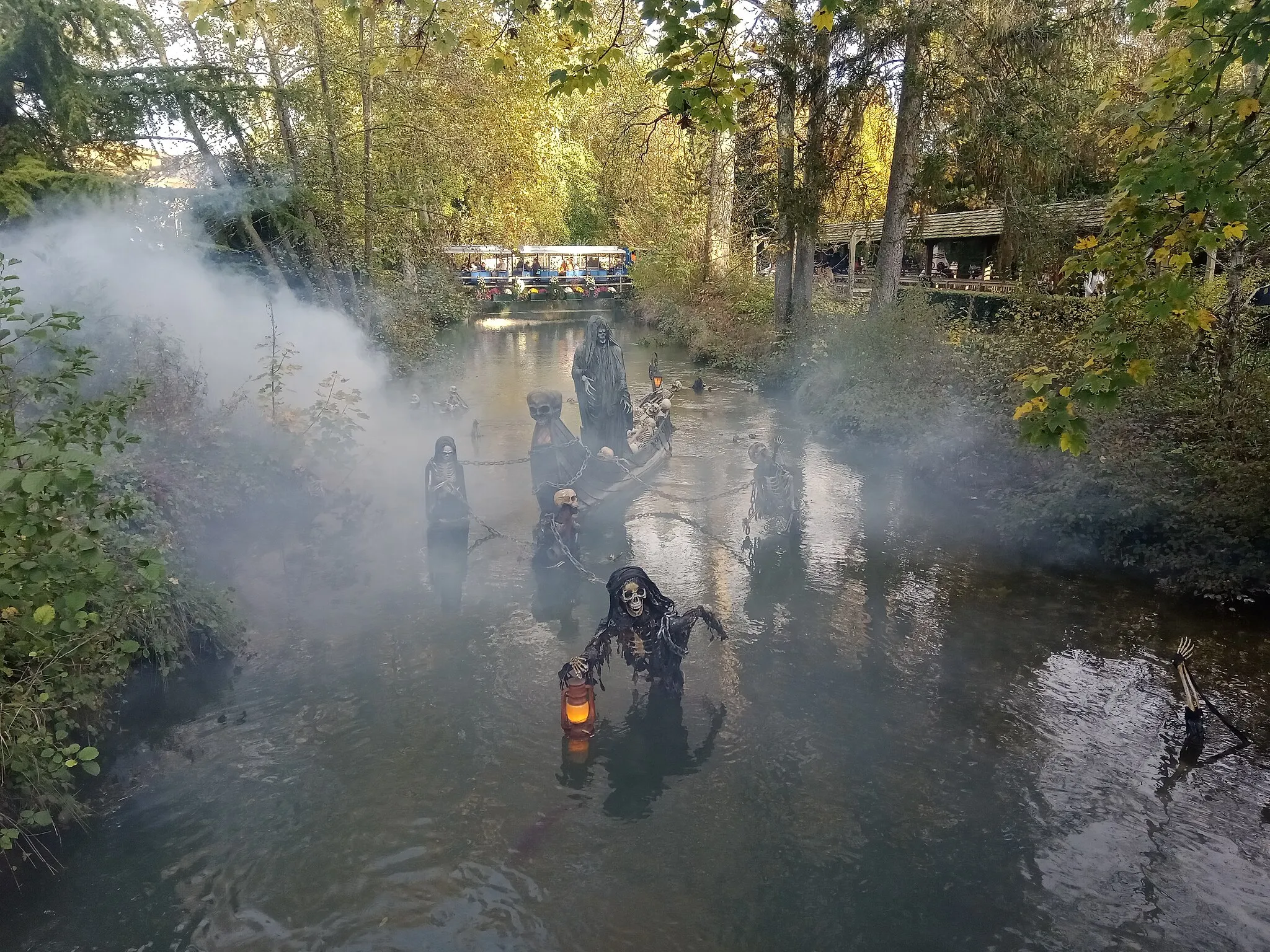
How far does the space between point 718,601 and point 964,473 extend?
19.3 ft

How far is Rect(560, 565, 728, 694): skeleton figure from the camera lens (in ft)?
22.6

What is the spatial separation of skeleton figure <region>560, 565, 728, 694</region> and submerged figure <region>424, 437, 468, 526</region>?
4256 millimetres

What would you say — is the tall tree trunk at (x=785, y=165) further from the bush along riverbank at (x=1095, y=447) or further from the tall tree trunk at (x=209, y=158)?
the tall tree trunk at (x=209, y=158)

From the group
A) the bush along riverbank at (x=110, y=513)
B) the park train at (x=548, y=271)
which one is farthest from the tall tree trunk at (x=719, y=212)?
the bush along riverbank at (x=110, y=513)

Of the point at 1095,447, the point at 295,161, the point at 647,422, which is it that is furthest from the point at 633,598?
Result: the point at 295,161

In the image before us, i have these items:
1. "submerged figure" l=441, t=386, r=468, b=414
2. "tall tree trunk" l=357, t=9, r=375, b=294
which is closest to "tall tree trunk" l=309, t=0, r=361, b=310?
"tall tree trunk" l=357, t=9, r=375, b=294

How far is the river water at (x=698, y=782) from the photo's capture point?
16.8 ft

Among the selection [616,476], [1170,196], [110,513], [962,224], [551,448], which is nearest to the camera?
[110,513]

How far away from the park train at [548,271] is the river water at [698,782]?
32.7 meters

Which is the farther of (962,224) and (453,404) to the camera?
(962,224)

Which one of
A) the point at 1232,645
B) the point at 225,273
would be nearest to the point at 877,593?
the point at 1232,645

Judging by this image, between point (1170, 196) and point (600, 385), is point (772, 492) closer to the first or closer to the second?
point (600, 385)

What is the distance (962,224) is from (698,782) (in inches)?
989

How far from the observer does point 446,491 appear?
10.7m
